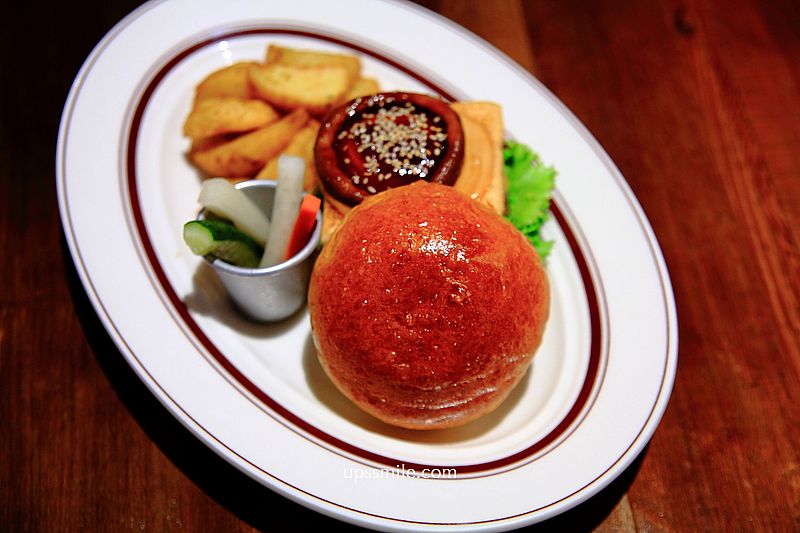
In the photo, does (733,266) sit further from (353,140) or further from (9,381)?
(9,381)

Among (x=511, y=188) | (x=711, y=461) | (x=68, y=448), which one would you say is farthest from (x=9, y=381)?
(x=711, y=461)

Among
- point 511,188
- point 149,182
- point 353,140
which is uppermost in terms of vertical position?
point 353,140

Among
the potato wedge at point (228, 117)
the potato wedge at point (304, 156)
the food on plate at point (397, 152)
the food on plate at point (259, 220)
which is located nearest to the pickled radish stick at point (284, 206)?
the food on plate at point (259, 220)

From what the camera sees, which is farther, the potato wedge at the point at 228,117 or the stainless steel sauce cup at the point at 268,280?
the potato wedge at the point at 228,117

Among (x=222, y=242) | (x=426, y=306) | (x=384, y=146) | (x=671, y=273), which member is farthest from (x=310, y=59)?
(x=671, y=273)

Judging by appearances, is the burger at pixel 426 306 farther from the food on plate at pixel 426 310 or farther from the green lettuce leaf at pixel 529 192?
the green lettuce leaf at pixel 529 192

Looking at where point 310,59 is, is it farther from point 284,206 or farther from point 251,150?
point 284,206
